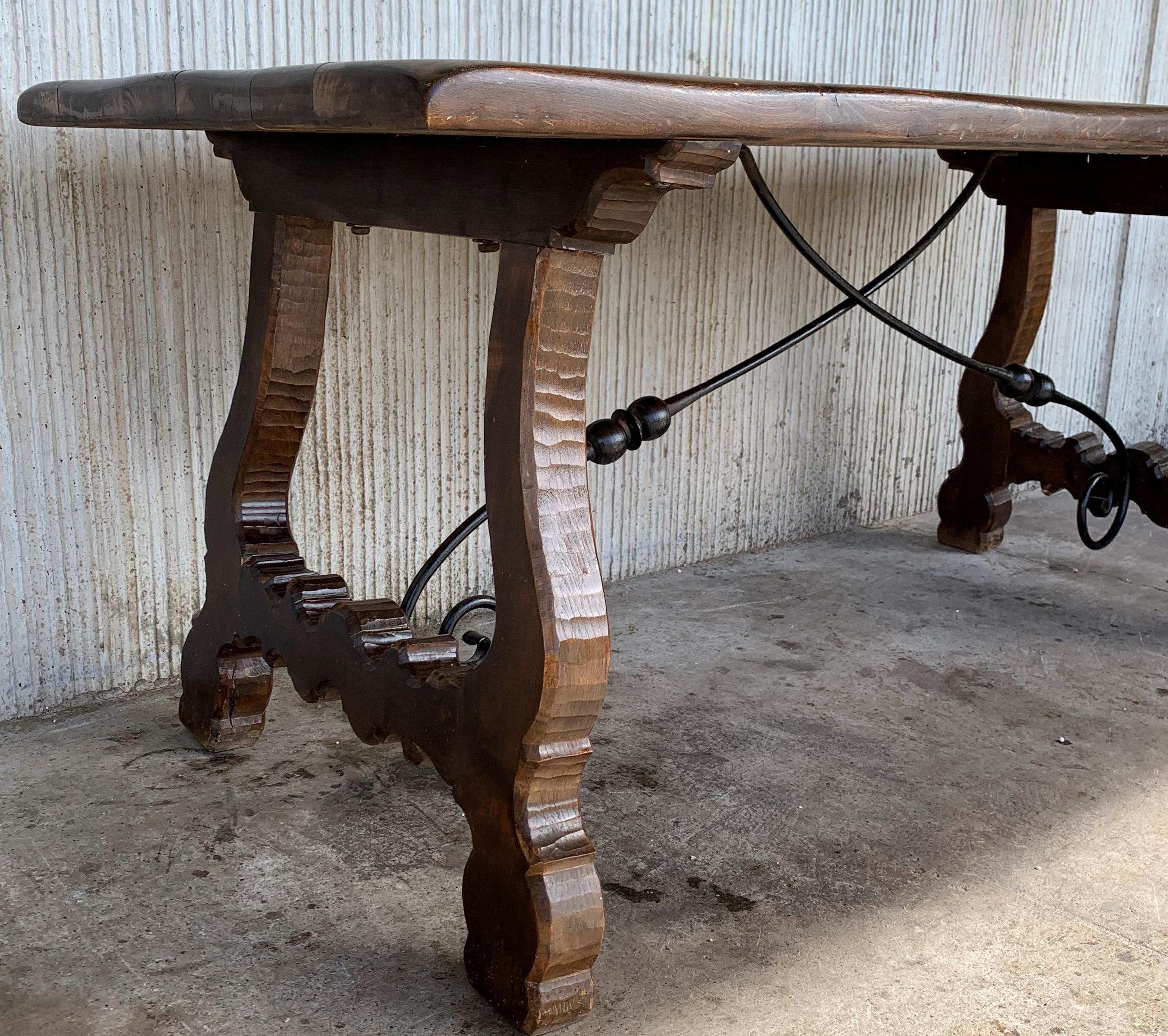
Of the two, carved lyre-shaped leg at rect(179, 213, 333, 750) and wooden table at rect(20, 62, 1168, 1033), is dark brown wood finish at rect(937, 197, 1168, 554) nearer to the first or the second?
wooden table at rect(20, 62, 1168, 1033)

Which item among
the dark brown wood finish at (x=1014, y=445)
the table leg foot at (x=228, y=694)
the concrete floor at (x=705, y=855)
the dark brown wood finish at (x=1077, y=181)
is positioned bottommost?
the concrete floor at (x=705, y=855)

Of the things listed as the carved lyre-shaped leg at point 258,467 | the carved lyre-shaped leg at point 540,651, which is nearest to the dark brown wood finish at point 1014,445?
the carved lyre-shaped leg at point 258,467

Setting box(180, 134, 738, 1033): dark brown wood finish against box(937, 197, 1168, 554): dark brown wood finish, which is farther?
box(937, 197, 1168, 554): dark brown wood finish

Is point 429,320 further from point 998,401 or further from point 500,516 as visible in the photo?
point 998,401

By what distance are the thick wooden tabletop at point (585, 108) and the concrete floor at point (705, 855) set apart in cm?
81

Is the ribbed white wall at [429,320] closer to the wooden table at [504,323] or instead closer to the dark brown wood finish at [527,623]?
the wooden table at [504,323]

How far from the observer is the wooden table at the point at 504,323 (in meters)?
0.99

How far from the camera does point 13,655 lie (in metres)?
1.83

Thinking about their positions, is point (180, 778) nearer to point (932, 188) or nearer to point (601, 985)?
point (601, 985)

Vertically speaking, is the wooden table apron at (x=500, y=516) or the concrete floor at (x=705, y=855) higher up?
the wooden table apron at (x=500, y=516)

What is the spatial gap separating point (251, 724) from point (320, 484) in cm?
47

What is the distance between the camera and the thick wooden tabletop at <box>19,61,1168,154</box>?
2.96 feet

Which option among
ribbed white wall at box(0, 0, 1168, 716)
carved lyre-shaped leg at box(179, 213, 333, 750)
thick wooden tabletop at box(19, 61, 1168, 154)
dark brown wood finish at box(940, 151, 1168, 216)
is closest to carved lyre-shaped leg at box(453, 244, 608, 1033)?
thick wooden tabletop at box(19, 61, 1168, 154)

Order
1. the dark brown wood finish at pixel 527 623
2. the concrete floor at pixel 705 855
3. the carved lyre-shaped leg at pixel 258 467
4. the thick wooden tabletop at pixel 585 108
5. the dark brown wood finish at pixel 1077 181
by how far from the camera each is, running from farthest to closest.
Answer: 1. the dark brown wood finish at pixel 1077 181
2. the carved lyre-shaped leg at pixel 258 467
3. the concrete floor at pixel 705 855
4. the dark brown wood finish at pixel 527 623
5. the thick wooden tabletop at pixel 585 108
